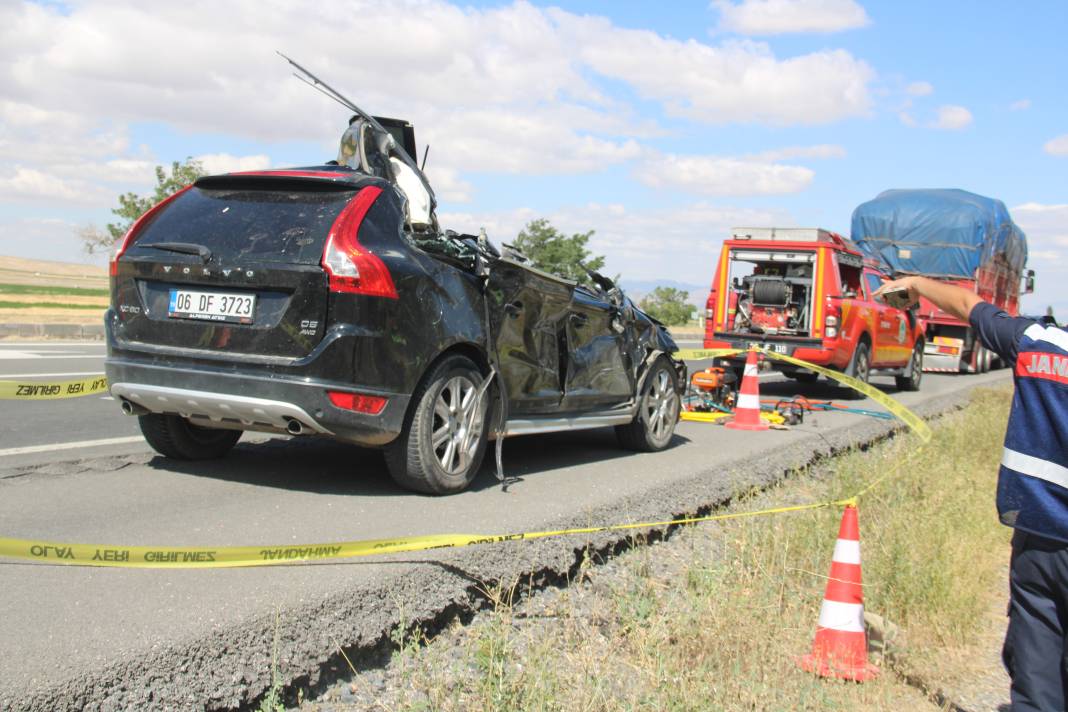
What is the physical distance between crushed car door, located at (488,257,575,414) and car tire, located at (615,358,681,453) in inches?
57.2

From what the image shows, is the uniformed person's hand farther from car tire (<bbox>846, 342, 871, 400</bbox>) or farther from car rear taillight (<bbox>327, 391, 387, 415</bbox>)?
car tire (<bbox>846, 342, 871, 400</bbox>)

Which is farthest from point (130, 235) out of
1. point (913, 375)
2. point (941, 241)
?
point (941, 241)

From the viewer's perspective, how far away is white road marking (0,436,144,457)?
691 cm

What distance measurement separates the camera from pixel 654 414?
345 inches

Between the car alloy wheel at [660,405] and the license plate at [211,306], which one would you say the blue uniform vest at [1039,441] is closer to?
the license plate at [211,306]

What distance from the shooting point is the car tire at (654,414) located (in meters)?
8.57

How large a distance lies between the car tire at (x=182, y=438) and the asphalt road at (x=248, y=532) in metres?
0.14

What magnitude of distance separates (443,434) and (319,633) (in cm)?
230

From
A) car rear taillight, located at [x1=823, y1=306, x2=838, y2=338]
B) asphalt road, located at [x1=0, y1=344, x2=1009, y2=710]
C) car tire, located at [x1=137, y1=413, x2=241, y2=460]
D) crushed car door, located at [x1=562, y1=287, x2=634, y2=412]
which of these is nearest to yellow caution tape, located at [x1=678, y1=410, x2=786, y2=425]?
asphalt road, located at [x1=0, y1=344, x2=1009, y2=710]

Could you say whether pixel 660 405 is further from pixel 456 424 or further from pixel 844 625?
pixel 844 625

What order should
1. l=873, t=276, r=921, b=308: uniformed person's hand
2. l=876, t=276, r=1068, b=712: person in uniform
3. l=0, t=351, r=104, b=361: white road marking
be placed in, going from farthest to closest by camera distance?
l=0, t=351, r=104, b=361: white road marking < l=873, t=276, r=921, b=308: uniformed person's hand < l=876, t=276, r=1068, b=712: person in uniform

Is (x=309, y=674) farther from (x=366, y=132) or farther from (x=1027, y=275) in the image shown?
(x=1027, y=275)

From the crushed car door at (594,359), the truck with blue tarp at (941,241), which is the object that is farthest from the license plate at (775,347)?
the truck with blue tarp at (941,241)

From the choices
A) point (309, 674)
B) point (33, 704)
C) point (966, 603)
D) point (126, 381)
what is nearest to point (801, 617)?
point (966, 603)
